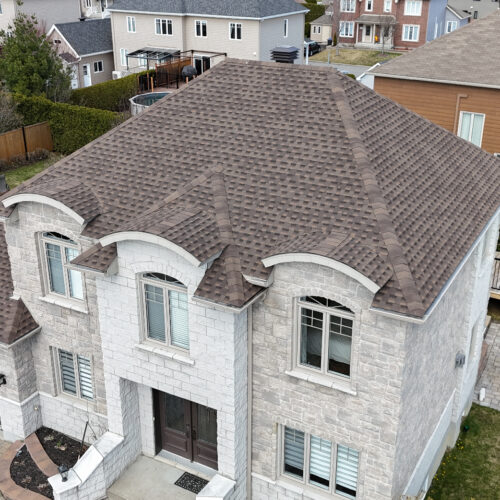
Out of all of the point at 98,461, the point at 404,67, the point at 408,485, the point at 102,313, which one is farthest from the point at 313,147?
the point at 404,67

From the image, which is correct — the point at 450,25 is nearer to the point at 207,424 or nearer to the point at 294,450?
the point at 207,424

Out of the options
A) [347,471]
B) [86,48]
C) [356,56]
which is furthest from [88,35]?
[347,471]

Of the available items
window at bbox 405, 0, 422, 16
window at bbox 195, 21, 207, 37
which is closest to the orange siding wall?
window at bbox 195, 21, 207, 37

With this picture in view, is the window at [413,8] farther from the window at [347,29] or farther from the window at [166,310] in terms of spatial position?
the window at [166,310]

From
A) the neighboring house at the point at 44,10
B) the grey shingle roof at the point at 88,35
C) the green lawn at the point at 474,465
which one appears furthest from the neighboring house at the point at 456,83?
the neighboring house at the point at 44,10

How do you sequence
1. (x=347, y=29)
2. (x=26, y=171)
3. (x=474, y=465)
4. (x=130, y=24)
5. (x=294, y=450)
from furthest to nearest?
(x=347, y=29), (x=130, y=24), (x=26, y=171), (x=474, y=465), (x=294, y=450)

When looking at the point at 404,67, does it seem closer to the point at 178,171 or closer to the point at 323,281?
the point at 178,171

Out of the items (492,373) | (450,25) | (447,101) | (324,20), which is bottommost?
(492,373)
